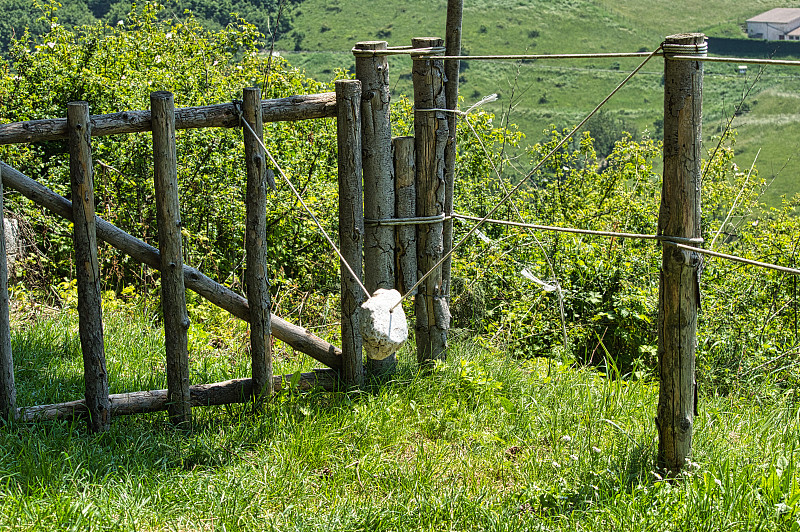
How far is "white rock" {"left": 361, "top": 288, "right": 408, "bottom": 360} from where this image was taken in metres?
2.98

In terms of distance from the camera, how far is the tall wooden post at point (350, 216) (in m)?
3.64

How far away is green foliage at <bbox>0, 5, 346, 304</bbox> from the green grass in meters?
2.26

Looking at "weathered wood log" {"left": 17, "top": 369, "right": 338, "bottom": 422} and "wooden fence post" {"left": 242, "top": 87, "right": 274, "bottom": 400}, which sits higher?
"wooden fence post" {"left": 242, "top": 87, "right": 274, "bottom": 400}

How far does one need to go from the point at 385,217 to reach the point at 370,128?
1.64 ft

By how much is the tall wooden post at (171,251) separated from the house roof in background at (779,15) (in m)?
75.3

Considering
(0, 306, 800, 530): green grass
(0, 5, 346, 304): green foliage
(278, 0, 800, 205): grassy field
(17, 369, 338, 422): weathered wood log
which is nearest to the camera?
(0, 306, 800, 530): green grass

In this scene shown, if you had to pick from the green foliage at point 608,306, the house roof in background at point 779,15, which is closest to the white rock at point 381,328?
the green foliage at point 608,306

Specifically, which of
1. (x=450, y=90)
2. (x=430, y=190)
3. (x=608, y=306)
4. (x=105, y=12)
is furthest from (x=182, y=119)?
(x=105, y=12)

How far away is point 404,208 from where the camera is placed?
3.97 m

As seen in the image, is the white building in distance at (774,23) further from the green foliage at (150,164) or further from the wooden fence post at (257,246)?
the wooden fence post at (257,246)

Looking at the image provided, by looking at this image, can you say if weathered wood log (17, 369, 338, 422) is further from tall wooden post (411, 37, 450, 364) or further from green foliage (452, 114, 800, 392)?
green foliage (452, 114, 800, 392)

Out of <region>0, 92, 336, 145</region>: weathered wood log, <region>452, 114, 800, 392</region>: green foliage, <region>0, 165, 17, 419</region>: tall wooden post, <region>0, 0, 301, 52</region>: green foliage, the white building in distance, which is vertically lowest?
<region>452, 114, 800, 392</region>: green foliage

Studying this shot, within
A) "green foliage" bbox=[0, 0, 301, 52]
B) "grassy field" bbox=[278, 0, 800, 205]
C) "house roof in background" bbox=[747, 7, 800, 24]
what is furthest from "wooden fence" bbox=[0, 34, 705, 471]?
"house roof in background" bbox=[747, 7, 800, 24]

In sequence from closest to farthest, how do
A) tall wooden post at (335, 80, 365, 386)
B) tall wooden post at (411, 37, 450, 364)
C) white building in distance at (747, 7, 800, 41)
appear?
tall wooden post at (335, 80, 365, 386) < tall wooden post at (411, 37, 450, 364) < white building in distance at (747, 7, 800, 41)
